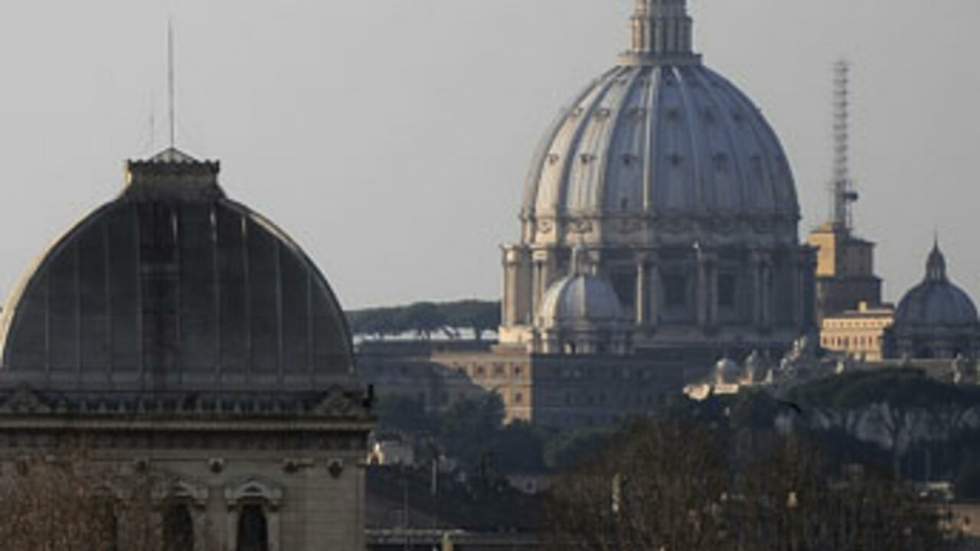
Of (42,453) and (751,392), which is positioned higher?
(751,392)

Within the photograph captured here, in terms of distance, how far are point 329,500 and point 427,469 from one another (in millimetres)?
84683

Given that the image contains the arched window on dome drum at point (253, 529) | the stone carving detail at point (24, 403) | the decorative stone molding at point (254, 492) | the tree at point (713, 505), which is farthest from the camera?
the tree at point (713, 505)

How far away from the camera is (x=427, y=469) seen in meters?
136

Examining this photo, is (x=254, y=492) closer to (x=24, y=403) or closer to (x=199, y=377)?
(x=199, y=377)

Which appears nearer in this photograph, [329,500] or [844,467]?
[329,500]

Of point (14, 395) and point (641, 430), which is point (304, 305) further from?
point (641, 430)

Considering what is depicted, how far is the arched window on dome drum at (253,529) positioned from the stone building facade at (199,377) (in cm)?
2

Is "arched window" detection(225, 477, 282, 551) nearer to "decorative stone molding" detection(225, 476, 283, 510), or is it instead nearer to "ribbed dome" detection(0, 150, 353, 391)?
"decorative stone molding" detection(225, 476, 283, 510)

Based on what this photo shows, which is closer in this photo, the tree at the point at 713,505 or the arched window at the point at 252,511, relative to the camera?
the arched window at the point at 252,511

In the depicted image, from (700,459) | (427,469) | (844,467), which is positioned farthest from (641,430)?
(427,469)

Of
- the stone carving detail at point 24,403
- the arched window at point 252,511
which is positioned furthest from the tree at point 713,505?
the stone carving detail at point 24,403

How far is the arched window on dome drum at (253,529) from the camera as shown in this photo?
170 feet

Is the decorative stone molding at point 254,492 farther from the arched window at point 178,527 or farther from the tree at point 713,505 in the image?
the tree at point 713,505

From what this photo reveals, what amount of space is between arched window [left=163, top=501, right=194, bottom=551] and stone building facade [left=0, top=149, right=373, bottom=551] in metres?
0.02
